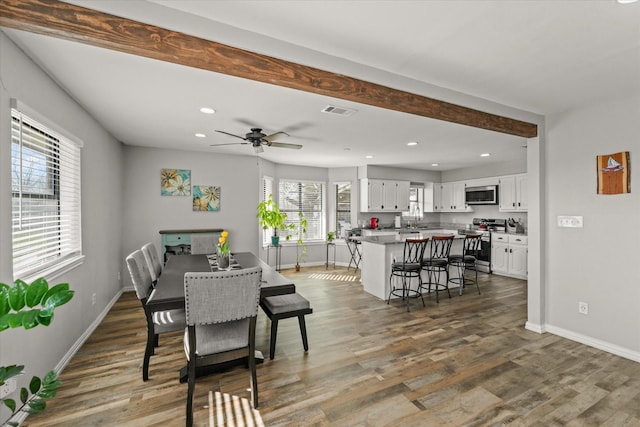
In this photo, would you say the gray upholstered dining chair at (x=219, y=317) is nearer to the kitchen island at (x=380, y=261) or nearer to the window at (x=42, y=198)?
the window at (x=42, y=198)

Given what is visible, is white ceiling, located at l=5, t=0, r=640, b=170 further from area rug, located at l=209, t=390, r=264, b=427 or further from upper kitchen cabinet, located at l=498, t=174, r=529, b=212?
upper kitchen cabinet, located at l=498, t=174, r=529, b=212

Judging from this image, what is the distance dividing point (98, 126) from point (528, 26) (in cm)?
442

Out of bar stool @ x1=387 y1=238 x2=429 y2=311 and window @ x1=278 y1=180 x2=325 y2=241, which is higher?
window @ x1=278 y1=180 x2=325 y2=241

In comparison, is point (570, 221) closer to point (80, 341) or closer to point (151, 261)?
point (151, 261)

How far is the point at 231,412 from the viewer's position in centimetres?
205

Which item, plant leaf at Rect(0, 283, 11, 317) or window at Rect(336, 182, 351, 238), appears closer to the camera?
plant leaf at Rect(0, 283, 11, 317)

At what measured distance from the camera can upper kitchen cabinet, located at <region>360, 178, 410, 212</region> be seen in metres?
6.92

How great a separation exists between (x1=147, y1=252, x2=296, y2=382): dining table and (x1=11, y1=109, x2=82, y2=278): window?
0.86m

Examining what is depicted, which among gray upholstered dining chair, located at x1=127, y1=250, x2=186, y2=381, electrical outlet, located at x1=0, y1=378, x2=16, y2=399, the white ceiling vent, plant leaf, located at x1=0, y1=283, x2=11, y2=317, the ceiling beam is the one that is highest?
the white ceiling vent

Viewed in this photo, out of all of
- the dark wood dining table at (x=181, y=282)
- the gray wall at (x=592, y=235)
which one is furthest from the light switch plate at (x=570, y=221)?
the dark wood dining table at (x=181, y=282)

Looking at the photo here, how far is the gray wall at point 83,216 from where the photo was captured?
6.06ft

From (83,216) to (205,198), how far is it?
243 centimetres

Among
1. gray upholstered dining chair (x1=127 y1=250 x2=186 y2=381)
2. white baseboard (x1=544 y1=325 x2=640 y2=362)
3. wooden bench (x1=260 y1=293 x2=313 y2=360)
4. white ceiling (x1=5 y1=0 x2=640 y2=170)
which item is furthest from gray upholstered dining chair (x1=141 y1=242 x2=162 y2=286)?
white baseboard (x1=544 y1=325 x2=640 y2=362)

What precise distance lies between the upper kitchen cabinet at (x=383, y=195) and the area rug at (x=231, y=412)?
17.3ft
